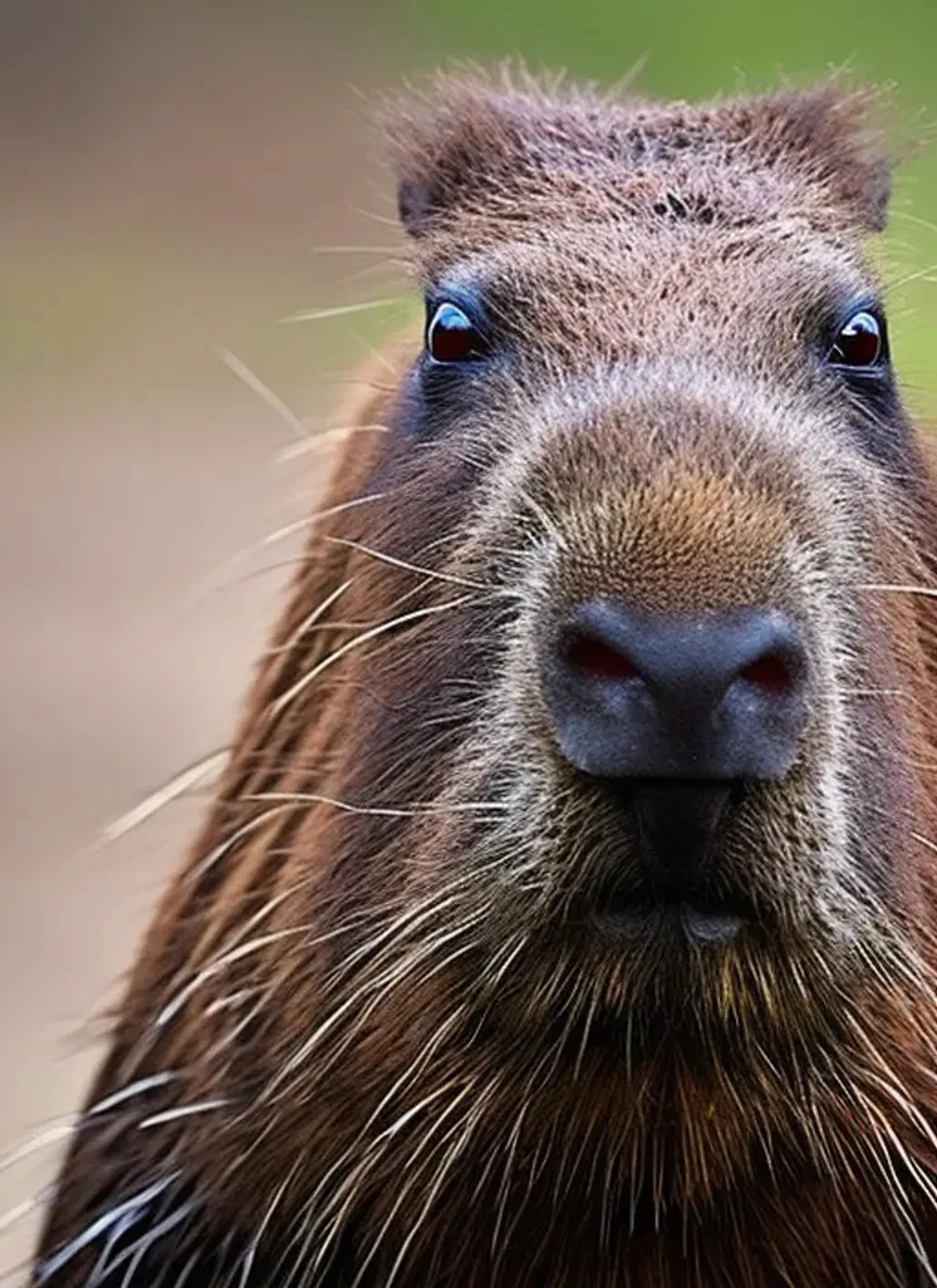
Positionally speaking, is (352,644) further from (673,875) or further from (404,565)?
(673,875)

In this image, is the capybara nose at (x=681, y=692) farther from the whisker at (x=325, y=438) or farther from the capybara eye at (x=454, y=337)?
the whisker at (x=325, y=438)

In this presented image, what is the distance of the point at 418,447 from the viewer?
4.36 metres

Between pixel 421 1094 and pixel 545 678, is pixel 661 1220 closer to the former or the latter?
pixel 421 1094

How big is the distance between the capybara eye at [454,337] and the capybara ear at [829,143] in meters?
0.63

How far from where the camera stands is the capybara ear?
15.0 feet

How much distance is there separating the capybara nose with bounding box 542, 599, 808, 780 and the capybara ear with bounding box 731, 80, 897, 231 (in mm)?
1308

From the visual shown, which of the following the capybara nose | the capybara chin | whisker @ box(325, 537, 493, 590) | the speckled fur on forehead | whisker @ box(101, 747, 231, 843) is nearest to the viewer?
the capybara nose

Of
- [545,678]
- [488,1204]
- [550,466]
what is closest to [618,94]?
[550,466]

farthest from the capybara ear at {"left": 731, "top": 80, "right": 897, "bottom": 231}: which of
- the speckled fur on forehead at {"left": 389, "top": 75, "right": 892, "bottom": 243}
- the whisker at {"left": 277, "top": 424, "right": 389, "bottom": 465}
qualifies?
the whisker at {"left": 277, "top": 424, "right": 389, "bottom": 465}

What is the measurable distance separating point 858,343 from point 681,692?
1.07 m

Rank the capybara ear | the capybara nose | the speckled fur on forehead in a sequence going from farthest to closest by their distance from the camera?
the capybara ear
the speckled fur on forehead
the capybara nose

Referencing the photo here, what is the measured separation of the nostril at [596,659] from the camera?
11.3 feet

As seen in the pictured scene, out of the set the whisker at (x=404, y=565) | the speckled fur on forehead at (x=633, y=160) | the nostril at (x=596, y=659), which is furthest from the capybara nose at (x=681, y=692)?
the speckled fur on forehead at (x=633, y=160)

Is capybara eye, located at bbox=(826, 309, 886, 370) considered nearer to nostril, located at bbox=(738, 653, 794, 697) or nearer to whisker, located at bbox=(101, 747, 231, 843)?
nostril, located at bbox=(738, 653, 794, 697)
